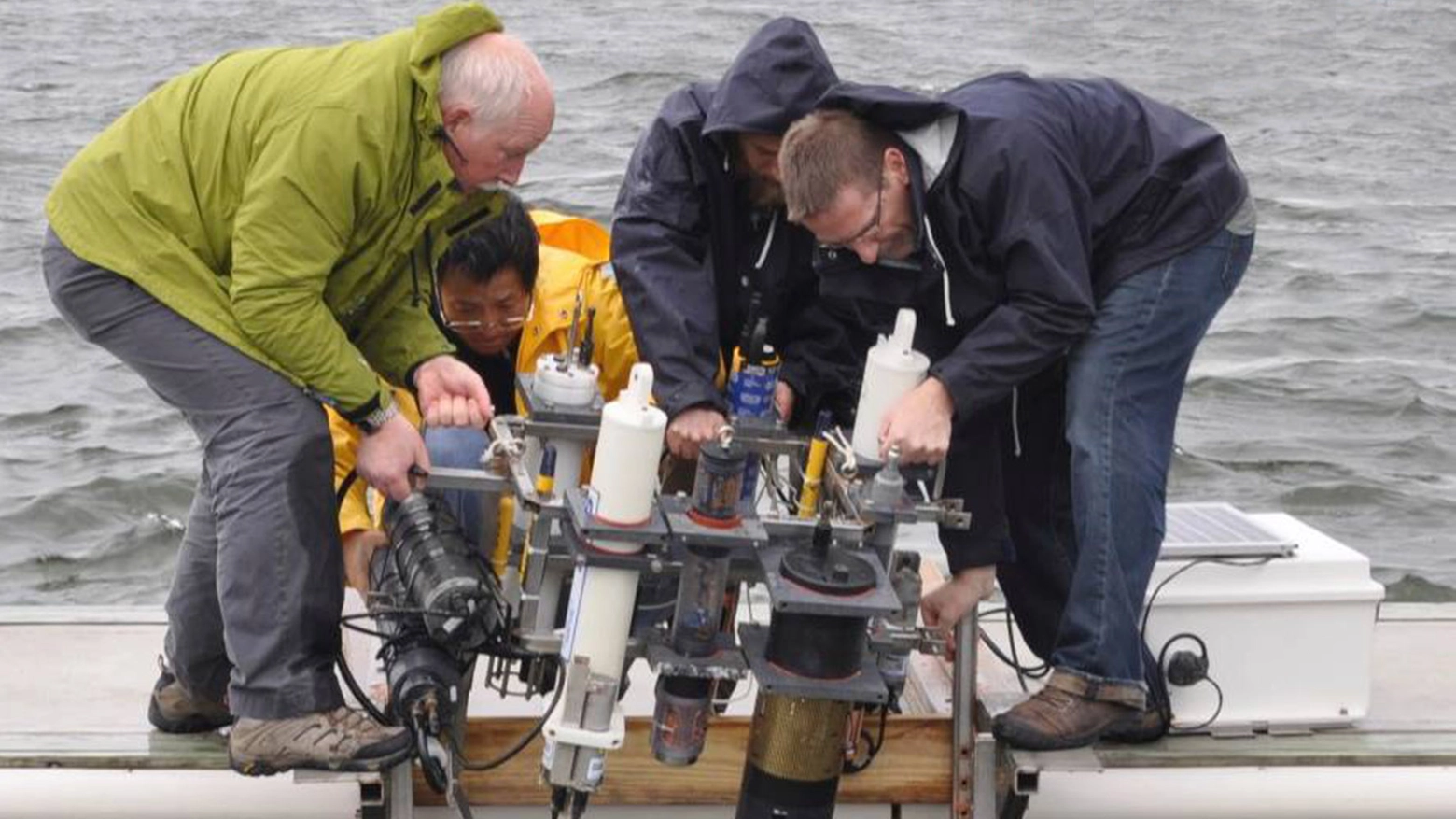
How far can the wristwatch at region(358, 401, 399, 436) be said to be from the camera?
3301mm

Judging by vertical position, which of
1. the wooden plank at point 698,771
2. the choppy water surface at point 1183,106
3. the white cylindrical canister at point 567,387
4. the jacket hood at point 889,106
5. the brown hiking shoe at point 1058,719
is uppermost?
the jacket hood at point 889,106

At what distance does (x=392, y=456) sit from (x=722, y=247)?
29.7 inches

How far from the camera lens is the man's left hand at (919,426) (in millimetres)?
3199

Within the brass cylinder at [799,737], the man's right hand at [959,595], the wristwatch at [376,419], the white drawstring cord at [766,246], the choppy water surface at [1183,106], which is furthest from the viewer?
the choppy water surface at [1183,106]

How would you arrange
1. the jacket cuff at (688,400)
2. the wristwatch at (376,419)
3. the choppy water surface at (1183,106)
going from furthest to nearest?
the choppy water surface at (1183,106) → the jacket cuff at (688,400) → the wristwatch at (376,419)

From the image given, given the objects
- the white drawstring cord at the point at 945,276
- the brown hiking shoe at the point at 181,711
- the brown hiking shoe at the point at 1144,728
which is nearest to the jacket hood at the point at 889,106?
the white drawstring cord at the point at 945,276

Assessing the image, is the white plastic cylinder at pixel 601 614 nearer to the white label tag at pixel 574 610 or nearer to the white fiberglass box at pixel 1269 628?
the white label tag at pixel 574 610

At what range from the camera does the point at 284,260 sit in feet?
10.3

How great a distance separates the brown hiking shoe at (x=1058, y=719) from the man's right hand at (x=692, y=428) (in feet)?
2.31

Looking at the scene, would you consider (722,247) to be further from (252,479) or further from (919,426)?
(252,479)

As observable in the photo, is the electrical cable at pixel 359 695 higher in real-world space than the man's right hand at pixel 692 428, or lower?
lower

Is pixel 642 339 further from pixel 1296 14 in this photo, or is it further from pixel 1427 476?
pixel 1296 14

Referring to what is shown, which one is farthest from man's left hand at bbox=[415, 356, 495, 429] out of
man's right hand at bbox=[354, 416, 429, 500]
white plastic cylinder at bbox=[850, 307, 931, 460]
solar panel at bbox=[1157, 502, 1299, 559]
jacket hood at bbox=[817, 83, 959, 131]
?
solar panel at bbox=[1157, 502, 1299, 559]

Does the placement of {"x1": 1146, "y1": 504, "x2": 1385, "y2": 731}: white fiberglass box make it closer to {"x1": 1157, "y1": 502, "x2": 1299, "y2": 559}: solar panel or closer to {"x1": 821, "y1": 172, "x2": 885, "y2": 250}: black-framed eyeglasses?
{"x1": 1157, "y1": 502, "x2": 1299, "y2": 559}: solar panel
